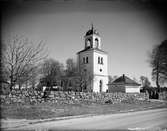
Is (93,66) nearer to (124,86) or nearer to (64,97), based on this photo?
(124,86)

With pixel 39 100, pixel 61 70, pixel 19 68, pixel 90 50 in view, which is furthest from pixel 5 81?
pixel 61 70

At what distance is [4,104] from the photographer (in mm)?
7211

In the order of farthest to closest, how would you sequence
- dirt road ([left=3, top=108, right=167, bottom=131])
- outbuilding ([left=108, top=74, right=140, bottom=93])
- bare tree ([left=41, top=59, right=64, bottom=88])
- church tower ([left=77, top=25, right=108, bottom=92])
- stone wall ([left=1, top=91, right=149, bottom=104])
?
1. outbuilding ([left=108, top=74, right=140, bottom=93])
2. bare tree ([left=41, top=59, right=64, bottom=88])
3. church tower ([left=77, top=25, right=108, bottom=92])
4. stone wall ([left=1, top=91, right=149, bottom=104])
5. dirt road ([left=3, top=108, right=167, bottom=131])

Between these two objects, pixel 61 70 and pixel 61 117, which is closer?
pixel 61 117

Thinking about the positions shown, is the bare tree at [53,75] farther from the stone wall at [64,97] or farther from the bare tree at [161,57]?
the bare tree at [161,57]

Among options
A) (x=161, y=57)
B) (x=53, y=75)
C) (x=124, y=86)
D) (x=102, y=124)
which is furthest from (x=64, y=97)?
(x=124, y=86)

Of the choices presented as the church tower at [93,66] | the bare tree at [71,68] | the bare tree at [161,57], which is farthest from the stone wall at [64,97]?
the bare tree at [71,68]

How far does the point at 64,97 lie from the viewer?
963cm

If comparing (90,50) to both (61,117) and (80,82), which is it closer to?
(80,82)

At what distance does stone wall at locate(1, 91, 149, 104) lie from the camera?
25.6 feet

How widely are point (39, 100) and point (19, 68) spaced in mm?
1707

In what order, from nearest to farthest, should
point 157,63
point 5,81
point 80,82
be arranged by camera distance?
point 157,63
point 5,81
point 80,82

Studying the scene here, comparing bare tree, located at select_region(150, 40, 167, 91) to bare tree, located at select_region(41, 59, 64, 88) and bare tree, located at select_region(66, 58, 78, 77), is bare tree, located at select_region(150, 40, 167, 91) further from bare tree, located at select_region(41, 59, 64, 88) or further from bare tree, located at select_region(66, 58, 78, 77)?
bare tree, located at select_region(41, 59, 64, 88)

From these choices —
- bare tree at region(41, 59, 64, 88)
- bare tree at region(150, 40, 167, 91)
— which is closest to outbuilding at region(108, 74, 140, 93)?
bare tree at region(41, 59, 64, 88)
